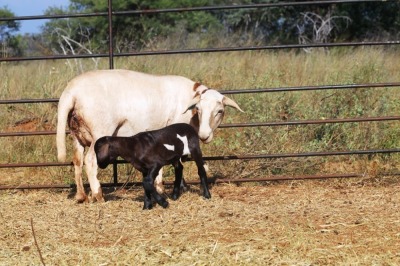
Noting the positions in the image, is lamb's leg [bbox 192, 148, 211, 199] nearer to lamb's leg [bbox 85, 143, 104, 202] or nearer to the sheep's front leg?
the sheep's front leg

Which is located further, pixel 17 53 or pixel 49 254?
pixel 17 53

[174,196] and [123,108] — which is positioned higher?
[123,108]

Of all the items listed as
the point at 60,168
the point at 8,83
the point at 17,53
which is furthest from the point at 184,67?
the point at 17,53

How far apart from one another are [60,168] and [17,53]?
57.3ft

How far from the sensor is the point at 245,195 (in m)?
7.14

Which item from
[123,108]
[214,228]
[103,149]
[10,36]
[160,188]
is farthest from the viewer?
[10,36]

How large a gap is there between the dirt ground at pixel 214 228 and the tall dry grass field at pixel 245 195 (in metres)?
0.01

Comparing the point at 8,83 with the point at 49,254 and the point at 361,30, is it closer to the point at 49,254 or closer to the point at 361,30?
the point at 49,254

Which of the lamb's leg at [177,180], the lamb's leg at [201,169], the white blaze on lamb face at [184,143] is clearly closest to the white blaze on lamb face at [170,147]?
the white blaze on lamb face at [184,143]

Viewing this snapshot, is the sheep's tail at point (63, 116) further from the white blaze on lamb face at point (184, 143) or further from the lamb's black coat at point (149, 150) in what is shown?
the white blaze on lamb face at point (184, 143)

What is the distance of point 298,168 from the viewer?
27.2 ft

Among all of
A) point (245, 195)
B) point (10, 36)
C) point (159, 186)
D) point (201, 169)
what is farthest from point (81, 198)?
point (10, 36)

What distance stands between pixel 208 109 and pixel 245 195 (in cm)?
98

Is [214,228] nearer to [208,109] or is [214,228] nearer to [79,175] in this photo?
[208,109]
